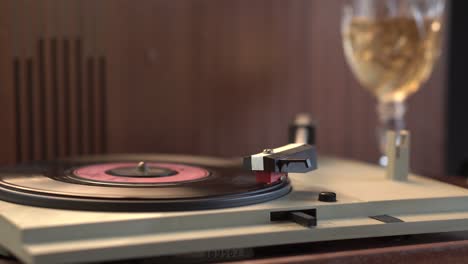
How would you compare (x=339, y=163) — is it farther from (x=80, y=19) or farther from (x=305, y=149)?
(x=80, y=19)

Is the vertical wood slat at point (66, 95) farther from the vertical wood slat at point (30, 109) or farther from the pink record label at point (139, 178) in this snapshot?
the pink record label at point (139, 178)

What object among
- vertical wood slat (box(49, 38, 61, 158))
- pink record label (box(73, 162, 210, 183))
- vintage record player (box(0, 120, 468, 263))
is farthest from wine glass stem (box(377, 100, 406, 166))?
vertical wood slat (box(49, 38, 61, 158))

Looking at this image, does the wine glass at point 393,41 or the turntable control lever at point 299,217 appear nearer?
the turntable control lever at point 299,217

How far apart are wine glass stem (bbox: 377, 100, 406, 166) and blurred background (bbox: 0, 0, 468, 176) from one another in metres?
0.03

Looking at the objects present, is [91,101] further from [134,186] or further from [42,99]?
[134,186]

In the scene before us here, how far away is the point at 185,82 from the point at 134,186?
524mm

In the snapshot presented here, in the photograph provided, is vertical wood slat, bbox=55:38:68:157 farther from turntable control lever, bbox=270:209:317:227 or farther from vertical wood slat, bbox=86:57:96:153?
turntable control lever, bbox=270:209:317:227

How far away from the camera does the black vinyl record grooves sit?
721mm

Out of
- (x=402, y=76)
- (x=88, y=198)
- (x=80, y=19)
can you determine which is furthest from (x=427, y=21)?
(x=88, y=198)

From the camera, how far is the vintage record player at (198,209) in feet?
2.16

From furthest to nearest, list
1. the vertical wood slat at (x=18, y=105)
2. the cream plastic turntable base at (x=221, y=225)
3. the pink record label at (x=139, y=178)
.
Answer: the vertical wood slat at (x=18, y=105) < the pink record label at (x=139, y=178) < the cream plastic turntable base at (x=221, y=225)

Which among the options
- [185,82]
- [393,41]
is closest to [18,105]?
[185,82]

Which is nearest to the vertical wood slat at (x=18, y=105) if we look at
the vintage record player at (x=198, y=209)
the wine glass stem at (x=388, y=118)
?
the vintage record player at (x=198, y=209)

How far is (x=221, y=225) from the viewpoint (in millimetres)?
722
